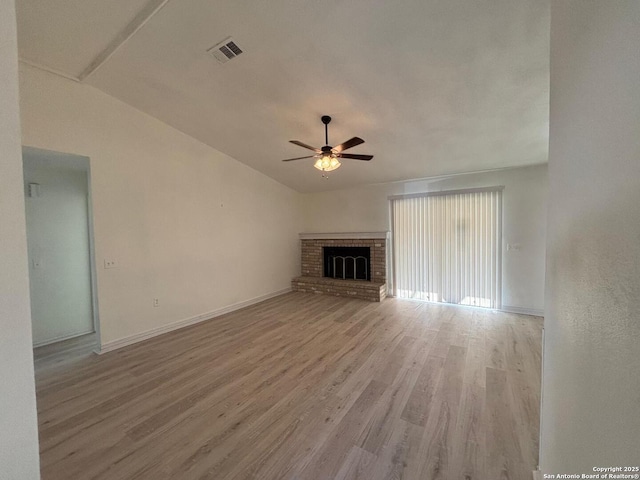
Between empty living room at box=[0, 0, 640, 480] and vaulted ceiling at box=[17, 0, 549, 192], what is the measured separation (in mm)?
23

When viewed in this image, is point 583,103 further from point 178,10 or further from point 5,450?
point 178,10

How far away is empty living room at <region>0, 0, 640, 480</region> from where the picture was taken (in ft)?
2.35

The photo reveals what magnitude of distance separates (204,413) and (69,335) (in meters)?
3.27

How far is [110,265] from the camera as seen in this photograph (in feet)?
10.5

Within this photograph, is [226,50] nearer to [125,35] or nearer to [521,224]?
[125,35]

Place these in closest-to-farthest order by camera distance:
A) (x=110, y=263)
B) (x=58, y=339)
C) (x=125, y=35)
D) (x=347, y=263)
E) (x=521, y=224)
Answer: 1. (x=125, y=35)
2. (x=110, y=263)
3. (x=58, y=339)
4. (x=521, y=224)
5. (x=347, y=263)

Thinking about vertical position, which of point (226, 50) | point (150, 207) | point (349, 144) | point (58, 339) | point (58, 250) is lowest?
point (58, 339)

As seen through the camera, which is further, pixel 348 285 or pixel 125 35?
pixel 348 285

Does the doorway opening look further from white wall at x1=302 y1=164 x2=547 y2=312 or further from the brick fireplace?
white wall at x1=302 y1=164 x2=547 y2=312

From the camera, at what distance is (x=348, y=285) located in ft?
18.0

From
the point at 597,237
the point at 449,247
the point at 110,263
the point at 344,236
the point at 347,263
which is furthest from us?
Result: the point at 347,263

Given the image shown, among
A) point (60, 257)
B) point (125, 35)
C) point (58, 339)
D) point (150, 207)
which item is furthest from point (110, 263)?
point (125, 35)

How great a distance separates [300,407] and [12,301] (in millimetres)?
1951

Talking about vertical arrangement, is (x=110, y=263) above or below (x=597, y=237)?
below
